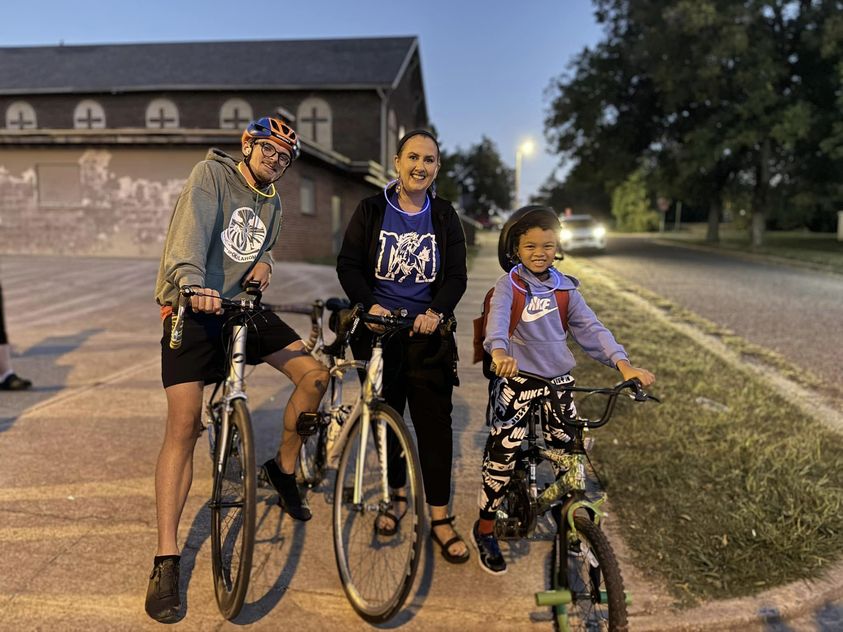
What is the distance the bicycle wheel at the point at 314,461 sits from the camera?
11.6ft

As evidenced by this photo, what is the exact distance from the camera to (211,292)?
2.46 meters

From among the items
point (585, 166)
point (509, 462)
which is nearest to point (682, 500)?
point (509, 462)

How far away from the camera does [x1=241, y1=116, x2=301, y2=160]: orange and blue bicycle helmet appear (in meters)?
2.76

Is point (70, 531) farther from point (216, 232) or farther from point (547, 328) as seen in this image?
point (547, 328)

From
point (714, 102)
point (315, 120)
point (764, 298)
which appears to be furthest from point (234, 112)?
point (764, 298)

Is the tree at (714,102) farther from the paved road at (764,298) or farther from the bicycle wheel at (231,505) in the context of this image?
the bicycle wheel at (231,505)

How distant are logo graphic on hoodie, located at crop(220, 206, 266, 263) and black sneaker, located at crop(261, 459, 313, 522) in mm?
1127

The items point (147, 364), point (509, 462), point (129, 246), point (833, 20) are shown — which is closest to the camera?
point (509, 462)

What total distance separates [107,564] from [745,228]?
5464 centimetres

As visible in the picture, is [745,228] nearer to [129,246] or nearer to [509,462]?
[129,246]

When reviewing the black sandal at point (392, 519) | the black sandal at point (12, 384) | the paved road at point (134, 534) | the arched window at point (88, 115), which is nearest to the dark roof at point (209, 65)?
the arched window at point (88, 115)

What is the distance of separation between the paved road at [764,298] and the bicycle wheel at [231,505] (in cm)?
595

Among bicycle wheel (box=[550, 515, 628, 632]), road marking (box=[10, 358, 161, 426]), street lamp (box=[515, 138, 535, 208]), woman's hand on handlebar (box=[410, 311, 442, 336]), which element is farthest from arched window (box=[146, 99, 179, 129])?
bicycle wheel (box=[550, 515, 628, 632])

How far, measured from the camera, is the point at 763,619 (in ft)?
8.80
